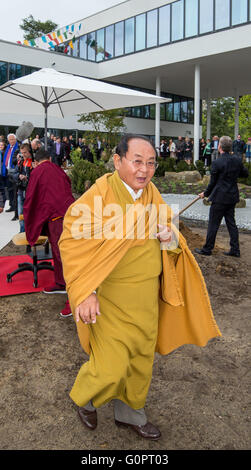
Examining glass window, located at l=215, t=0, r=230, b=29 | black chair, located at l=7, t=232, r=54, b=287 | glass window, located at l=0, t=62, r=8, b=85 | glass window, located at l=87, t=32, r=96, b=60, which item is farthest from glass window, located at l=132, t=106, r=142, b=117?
black chair, located at l=7, t=232, r=54, b=287

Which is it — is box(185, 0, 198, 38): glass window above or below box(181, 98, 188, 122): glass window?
above

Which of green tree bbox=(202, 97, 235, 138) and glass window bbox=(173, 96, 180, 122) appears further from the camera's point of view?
green tree bbox=(202, 97, 235, 138)

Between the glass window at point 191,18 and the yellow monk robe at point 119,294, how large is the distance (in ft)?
83.0

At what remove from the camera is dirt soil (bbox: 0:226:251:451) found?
2605 millimetres

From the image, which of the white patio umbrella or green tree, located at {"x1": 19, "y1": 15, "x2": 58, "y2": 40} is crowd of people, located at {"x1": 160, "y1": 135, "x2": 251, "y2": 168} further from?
green tree, located at {"x1": 19, "y1": 15, "x2": 58, "y2": 40}

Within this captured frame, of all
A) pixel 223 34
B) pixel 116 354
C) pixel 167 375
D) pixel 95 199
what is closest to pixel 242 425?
pixel 167 375

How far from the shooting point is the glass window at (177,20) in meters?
25.5

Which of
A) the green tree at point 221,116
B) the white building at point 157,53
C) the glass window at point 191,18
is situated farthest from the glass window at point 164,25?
the green tree at point 221,116

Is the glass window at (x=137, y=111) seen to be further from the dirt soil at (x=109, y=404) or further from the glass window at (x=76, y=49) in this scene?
the dirt soil at (x=109, y=404)

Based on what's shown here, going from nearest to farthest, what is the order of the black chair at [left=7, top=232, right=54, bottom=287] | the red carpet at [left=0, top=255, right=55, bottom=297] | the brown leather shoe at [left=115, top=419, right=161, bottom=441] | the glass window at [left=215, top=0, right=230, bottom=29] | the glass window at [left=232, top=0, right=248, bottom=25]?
the brown leather shoe at [left=115, top=419, right=161, bottom=441] → the red carpet at [left=0, top=255, right=55, bottom=297] → the black chair at [left=7, top=232, right=54, bottom=287] → the glass window at [left=232, top=0, right=248, bottom=25] → the glass window at [left=215, top=0, right=230, bottom=29]

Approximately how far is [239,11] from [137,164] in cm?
2399

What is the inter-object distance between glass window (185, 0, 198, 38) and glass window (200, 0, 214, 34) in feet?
1.31

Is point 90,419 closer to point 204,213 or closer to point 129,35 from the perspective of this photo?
point 204,213
